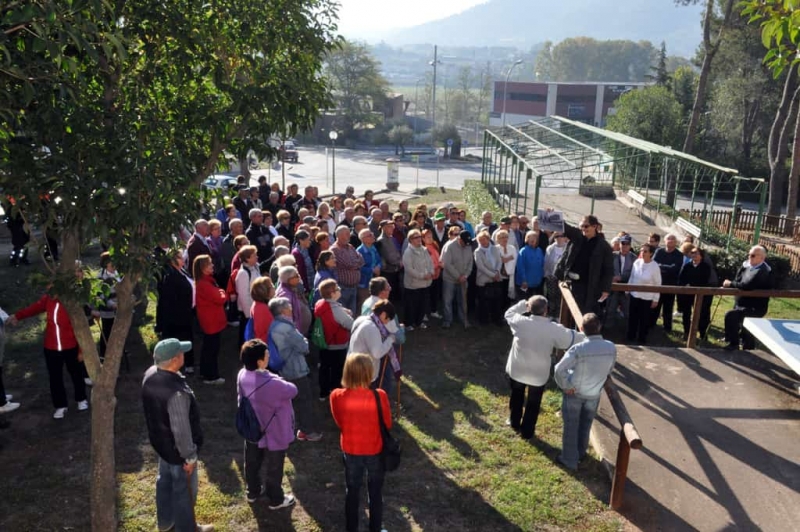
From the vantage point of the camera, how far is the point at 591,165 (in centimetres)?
1544

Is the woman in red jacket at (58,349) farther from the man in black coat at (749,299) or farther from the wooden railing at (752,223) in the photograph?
the wooden railing at (752,223)

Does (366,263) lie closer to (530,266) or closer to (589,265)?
(530,266)

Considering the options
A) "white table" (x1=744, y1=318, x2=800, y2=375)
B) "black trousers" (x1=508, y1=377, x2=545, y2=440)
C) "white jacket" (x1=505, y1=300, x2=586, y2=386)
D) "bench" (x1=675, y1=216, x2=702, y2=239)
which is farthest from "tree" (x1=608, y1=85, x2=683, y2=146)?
"white jacket" (x1=505, y1=300, x2=586, y2=386)

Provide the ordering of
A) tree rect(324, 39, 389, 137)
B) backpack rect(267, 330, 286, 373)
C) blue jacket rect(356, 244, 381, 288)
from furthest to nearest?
tree rect(324, 39, 389, 137) → blue jacket rect(356, 244, 381, 288) → backpack rect(267, 330, 286, 373)

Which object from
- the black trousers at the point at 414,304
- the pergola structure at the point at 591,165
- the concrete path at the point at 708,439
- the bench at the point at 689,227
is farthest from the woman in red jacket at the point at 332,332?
the bench at the point at 689,227

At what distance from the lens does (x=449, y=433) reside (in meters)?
6.84

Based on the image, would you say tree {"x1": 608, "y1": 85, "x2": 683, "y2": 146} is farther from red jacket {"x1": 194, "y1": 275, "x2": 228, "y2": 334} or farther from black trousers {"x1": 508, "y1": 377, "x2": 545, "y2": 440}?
red jacket {"x1": 194, "y1": 275, "x2": 228, "y2": 334}

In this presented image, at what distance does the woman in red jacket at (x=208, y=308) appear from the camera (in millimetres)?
7348

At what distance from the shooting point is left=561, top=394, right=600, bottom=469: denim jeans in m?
5.99

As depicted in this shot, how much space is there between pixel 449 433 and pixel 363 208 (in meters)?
5.49

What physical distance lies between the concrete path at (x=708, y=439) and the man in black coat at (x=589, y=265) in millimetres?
800

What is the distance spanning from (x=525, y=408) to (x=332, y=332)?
7.42 ft

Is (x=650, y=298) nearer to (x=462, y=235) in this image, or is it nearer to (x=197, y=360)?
(x=462, y=235)

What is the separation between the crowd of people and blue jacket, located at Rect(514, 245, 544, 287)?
0.02 meters
